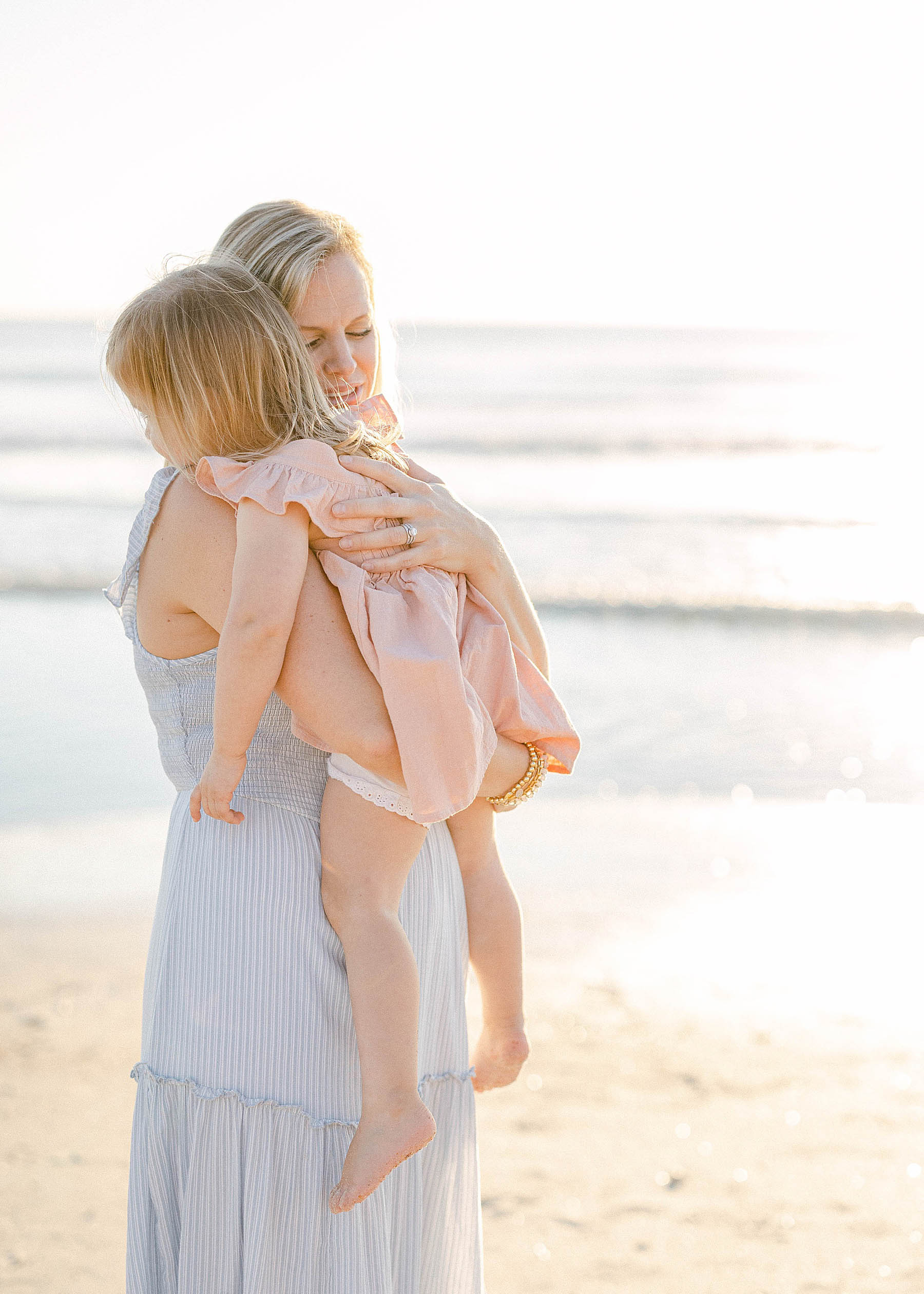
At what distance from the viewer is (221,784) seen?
5.24 ft

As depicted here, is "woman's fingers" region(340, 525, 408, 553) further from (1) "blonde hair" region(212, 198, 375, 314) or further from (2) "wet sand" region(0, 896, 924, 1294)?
(2) "wet sand" region(0, 896, 924, 1294)

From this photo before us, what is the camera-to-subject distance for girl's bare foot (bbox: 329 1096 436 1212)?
5.24 feet

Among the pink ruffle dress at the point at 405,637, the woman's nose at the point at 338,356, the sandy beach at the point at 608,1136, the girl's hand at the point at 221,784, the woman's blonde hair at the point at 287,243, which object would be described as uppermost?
the woman's blonde hair at the point at 287,243

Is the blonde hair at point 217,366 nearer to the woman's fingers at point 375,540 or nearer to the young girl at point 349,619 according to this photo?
the young girl at point 349,619

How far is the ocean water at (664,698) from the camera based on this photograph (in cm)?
409

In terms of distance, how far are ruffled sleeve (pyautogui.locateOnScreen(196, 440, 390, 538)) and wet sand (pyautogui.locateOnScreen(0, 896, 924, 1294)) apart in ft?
6.09

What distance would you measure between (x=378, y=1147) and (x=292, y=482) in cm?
85

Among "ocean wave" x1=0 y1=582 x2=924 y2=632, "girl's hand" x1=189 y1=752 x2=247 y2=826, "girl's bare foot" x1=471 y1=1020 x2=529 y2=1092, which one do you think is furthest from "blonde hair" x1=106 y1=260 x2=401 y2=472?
"ocean wave" x1=0 y1=582 x2=924 y2=632

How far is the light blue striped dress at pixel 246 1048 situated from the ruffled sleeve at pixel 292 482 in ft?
0.41

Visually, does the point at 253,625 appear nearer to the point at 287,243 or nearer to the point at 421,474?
the point at 421,474

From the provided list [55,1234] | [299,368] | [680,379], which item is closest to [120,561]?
[55,1234]

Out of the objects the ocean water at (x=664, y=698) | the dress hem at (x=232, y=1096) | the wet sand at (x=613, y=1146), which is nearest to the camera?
the dress hem at (x=232, y=1096)

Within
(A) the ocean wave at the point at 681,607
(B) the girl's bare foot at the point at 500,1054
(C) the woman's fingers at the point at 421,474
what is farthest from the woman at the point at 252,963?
(A) the ocean wave at the point at 681,607

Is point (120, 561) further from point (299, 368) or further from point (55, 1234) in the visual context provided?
point (299, 368)
